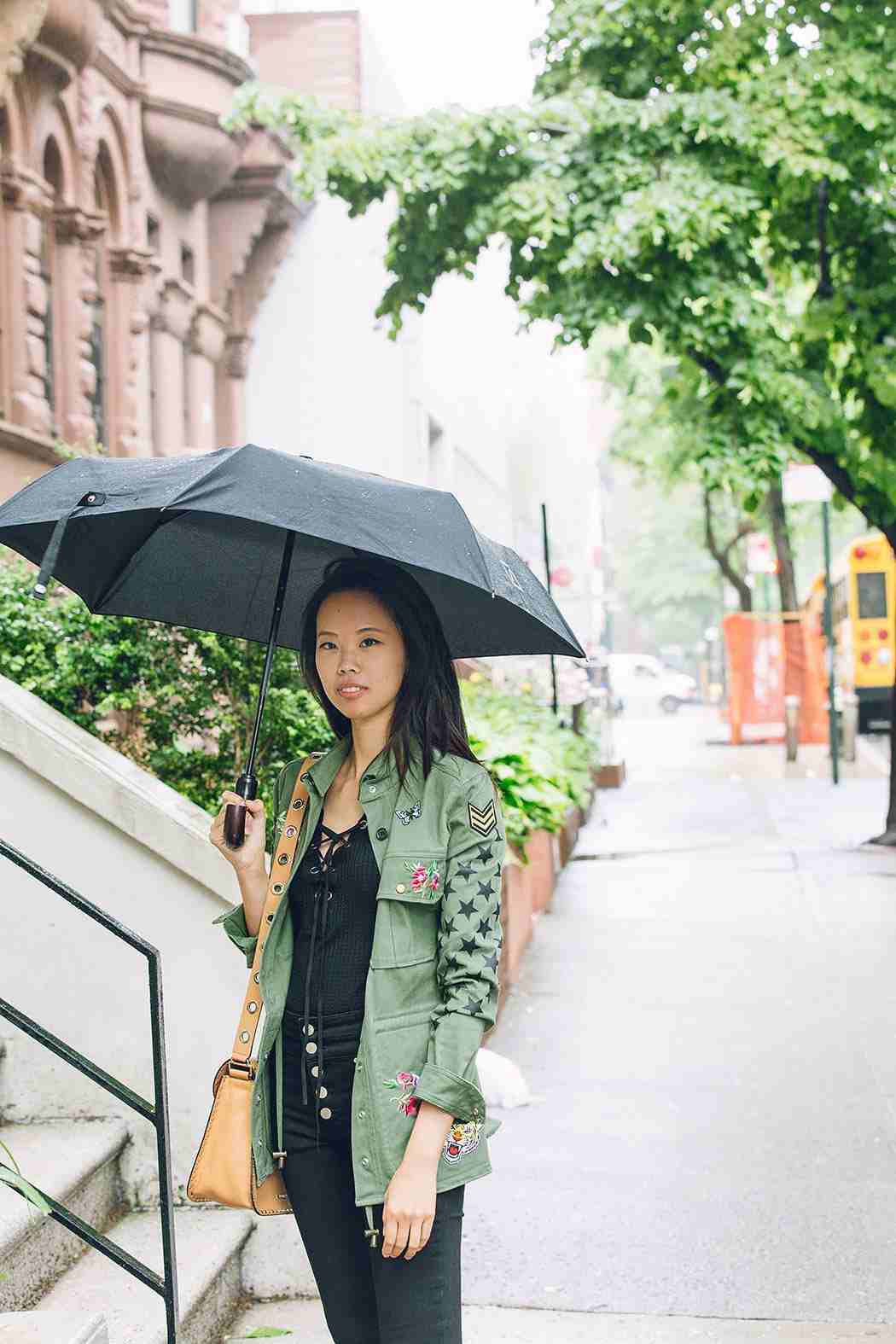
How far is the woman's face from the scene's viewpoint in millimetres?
2918

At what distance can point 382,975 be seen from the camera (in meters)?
2.70

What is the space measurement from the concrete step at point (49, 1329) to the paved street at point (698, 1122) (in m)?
1.23

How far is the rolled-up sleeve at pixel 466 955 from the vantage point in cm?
266

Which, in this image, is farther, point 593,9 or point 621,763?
point 621,763

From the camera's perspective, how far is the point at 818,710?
86.9ft

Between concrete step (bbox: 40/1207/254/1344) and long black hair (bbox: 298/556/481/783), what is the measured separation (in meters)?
1.62

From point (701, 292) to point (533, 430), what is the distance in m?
31.5

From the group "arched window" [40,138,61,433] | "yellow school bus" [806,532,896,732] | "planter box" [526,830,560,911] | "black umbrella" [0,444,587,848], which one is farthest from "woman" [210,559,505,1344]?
"yellow school bus" [806,532,896,732]

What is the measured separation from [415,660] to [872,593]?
80.4 feet

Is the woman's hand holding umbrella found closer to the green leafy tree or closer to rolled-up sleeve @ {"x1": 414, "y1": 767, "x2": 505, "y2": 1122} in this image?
rolled-up sleeve @ {"x1": 414, "y1": 767, "x2": 505, "y2": 1122}

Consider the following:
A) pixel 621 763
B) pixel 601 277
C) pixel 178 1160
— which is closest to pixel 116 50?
pixel 601 277

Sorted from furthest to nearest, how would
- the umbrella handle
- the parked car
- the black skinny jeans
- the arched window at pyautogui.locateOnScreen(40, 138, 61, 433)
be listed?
the parked car < the arched window at pyautogui.locateOnScreen(40, 138, 61, 433) < the umbrella handle < the black skinny jeans

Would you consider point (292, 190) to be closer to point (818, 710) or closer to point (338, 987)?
point (818, 710)

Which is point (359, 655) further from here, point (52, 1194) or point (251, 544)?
point (52, 1194)
